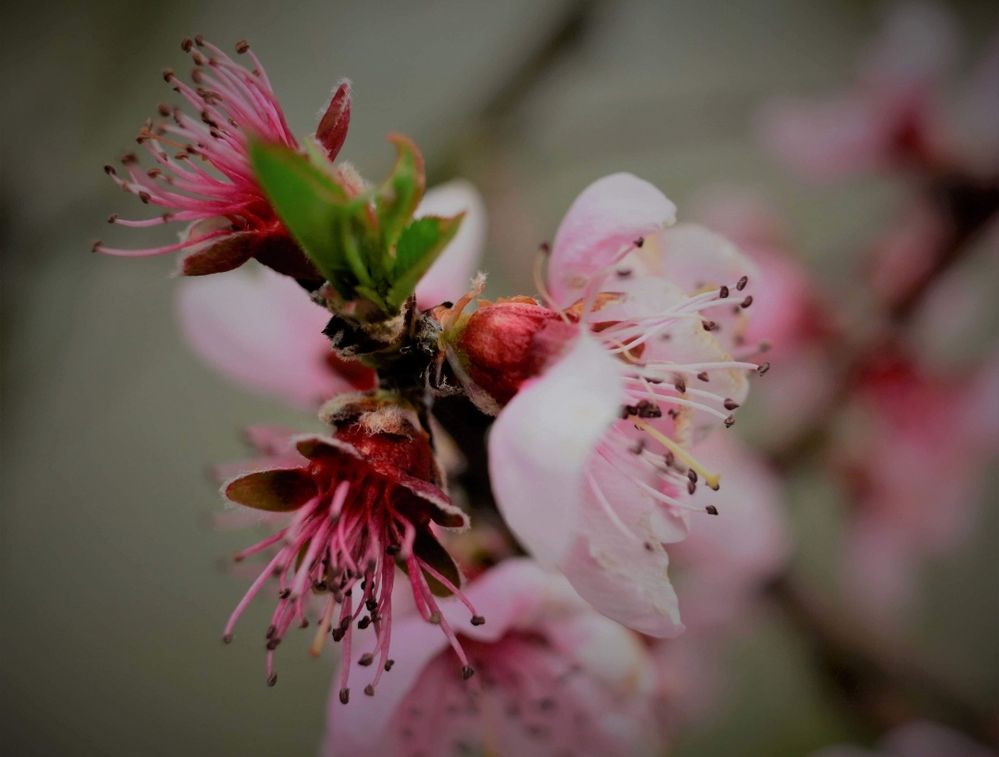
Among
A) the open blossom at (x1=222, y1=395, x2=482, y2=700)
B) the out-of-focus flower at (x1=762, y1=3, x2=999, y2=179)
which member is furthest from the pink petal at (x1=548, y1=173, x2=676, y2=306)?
the out-of-focus flower at (x1=762, y1=3, x2=999, y2=179)

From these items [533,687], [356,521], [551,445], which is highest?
[551,445]

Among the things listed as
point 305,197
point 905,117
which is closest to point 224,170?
point 305,197

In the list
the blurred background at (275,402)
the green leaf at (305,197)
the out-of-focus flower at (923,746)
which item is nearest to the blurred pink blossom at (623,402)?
the green leaf at (305,197)

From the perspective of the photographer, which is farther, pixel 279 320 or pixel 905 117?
pixel 905 117

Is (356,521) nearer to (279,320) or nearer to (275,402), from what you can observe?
(279,320)

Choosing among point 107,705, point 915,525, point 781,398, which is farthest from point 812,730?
point 107,705

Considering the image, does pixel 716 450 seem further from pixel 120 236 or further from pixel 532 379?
pixel 120 236
